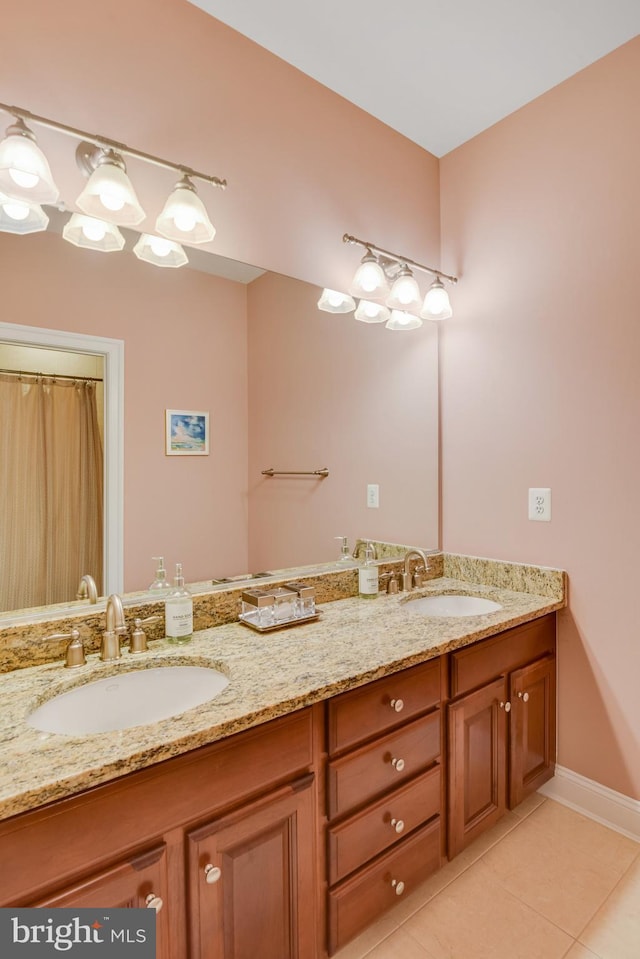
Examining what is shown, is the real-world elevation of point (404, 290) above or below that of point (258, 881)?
above

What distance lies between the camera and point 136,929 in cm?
88

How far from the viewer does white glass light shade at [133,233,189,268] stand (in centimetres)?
142

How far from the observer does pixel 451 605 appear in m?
1.97

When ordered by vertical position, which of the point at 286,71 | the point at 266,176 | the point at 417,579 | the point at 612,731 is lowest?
the point at 612,731

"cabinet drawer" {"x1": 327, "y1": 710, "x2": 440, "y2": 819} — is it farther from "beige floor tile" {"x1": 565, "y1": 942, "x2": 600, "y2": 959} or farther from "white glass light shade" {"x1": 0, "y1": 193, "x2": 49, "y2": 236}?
"white glass light shade" {"x1": 0, "y1": 193, "x2": 49, "y2": 236}

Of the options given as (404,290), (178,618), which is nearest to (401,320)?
(404,290)

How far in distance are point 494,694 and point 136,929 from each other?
1.19 m

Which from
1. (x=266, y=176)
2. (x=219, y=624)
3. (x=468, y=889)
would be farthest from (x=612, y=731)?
(x=266, y=176)

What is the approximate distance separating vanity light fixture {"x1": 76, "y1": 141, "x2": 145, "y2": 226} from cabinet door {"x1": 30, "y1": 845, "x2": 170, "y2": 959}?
1.48 meters

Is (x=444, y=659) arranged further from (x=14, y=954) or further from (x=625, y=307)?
(x=625, y=307)

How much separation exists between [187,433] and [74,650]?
2.22ft

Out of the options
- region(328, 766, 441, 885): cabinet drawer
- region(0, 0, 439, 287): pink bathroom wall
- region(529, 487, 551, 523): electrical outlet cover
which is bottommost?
region(328, 766, 441, 885): cabinet drawer

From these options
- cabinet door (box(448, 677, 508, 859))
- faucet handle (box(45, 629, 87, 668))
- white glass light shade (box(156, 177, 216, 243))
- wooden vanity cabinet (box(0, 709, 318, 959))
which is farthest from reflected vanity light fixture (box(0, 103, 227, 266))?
cabinet door (box(448, 677, 508, 859))

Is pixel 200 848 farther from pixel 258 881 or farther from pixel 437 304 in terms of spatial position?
pixel 437 304
